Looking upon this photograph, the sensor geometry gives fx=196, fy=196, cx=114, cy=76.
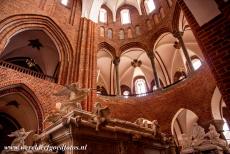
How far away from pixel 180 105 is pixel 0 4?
463 inches

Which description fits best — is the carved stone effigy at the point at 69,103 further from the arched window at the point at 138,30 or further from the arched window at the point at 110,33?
the arched window at the point at 138,30

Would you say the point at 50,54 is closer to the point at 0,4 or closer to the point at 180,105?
the point at 0,4

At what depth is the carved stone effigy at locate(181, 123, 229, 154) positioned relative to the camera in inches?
333

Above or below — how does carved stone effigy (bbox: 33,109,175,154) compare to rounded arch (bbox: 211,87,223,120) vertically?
below

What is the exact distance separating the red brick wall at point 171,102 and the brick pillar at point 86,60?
3130 mm

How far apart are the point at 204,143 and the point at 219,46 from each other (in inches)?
284

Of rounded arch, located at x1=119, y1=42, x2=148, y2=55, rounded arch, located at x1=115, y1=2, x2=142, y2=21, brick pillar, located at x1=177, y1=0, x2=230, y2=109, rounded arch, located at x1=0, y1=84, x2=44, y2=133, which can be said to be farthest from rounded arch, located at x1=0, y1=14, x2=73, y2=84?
rounded arch, located at x1=115, y1=2, x2=142, y2=21

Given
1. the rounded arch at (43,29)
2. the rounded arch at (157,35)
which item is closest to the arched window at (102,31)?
the rounded arch at (157,35)

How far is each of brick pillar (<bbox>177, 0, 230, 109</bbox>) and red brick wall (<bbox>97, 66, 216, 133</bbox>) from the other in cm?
867

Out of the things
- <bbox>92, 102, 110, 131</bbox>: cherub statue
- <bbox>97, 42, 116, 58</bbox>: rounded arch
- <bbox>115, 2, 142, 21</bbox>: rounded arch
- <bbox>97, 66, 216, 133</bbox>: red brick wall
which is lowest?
<bbox>92, 102, 110, 131</bbox>: cherub statue

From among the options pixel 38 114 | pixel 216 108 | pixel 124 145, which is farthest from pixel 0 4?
pixel 216 108

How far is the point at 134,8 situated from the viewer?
19.7 metres

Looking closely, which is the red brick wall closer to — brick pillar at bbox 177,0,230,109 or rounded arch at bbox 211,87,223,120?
rounded arch at bbox 211,87,223,120

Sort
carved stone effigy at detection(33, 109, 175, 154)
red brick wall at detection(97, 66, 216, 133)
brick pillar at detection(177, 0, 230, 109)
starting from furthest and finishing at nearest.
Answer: red brick wall at detection(97, 66, 216, 133) → carved stone effigy at detection(33, 109, 175, 154) → brick pillar at detection(177, 0, 230, 109)
